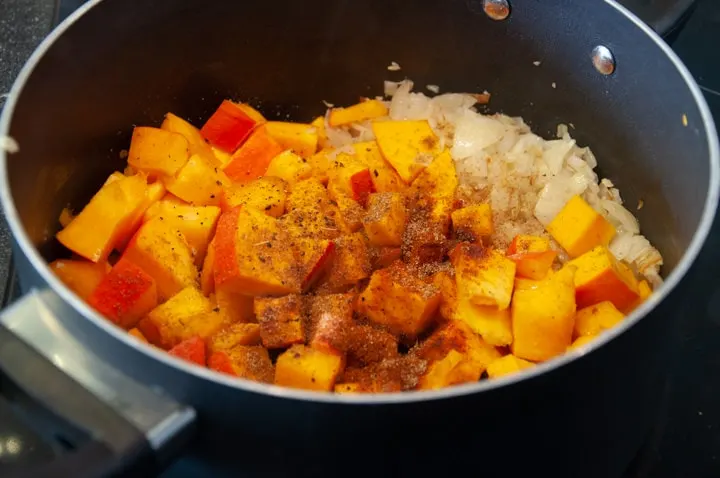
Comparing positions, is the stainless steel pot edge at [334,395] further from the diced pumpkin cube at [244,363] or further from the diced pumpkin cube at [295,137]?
the diced pumpkin cube at [295,137]

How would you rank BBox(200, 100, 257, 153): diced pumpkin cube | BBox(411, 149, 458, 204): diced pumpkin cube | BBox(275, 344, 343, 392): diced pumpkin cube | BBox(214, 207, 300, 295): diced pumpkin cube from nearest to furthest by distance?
BBox(275, 344, 343, 392): diced pumpkin cube → BBox(214, 207, 300, 295): diced pumpkin cube → BBox(411, 149, 458, 204): diced pumpkin cube → BBox(200, 100, 257, 153): diced pumpkin cube

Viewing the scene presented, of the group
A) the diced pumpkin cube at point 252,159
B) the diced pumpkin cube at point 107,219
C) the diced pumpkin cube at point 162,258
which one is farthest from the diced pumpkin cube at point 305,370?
the diced pumpkin cube at point 252,159

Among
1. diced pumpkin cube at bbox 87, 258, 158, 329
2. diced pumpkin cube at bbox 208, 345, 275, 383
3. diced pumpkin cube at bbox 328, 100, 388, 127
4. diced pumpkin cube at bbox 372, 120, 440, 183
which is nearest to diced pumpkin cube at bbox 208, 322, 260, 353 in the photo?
diced pumpkin cube at bbox 208, 345, 275, 383

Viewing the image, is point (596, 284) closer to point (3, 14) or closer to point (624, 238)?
point (624, 238)

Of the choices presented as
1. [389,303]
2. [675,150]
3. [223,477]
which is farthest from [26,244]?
[675,150]

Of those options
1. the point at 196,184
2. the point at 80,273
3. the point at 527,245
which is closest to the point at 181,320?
the point at 80,273

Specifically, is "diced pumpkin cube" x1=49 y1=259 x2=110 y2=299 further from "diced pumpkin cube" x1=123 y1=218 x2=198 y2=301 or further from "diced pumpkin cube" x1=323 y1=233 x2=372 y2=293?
"diced pumpkin cube" x1=323 y1=233 x2=372 y2=293

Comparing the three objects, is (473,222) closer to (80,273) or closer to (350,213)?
(350,213)
